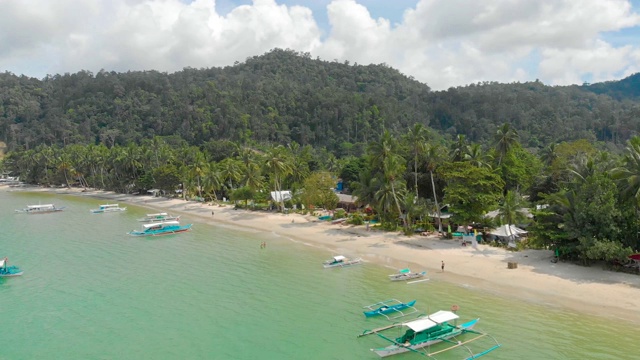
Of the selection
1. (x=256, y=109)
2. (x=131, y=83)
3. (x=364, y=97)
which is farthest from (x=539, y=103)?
(x=131, y=83)

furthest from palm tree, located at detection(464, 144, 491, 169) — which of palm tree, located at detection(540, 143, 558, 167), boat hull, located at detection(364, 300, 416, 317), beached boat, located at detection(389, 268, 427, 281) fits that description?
boat hull, located at detection(364, 300, 416, 317)

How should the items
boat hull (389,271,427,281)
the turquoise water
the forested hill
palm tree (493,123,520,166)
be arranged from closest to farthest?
the turquoise water, boat hull (389,271,427,281), palm tree (493,123,520,166), the forested hill

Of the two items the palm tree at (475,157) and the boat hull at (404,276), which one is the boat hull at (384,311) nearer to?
the boat hull at (404,276)

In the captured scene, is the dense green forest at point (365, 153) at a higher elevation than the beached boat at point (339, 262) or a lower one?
higher

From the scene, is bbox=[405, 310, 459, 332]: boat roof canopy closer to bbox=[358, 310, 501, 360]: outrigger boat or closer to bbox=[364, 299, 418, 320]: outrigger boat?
bbox=[358, 310, 501, 360]: outrigger boat

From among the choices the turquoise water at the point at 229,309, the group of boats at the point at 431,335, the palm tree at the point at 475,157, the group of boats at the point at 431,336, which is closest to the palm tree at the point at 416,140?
the palm tree at the point at 475,157

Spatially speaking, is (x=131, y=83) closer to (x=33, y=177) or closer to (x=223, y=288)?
(x=33, y=177)

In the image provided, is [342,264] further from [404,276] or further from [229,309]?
[229,309]
